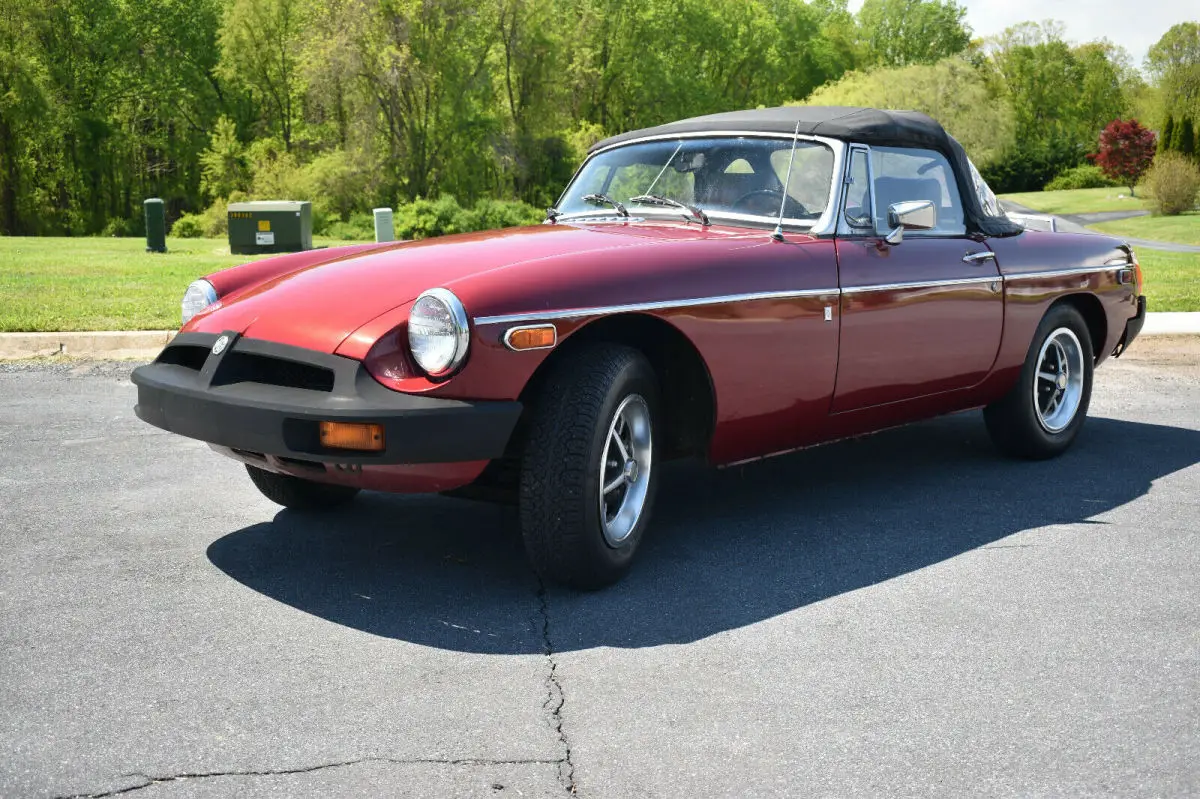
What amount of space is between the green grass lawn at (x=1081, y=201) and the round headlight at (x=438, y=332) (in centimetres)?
4597

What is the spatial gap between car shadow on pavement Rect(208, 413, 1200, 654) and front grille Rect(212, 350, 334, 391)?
2.25 ft

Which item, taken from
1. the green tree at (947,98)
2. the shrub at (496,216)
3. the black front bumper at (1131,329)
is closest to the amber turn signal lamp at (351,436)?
the black front bumper at (1131,329)

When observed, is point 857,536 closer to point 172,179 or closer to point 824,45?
point 172,179

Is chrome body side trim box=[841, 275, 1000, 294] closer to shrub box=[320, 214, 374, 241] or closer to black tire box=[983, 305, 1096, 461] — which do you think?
black tire box=[983, 305, 1096, 461]

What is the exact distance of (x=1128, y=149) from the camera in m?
62.6

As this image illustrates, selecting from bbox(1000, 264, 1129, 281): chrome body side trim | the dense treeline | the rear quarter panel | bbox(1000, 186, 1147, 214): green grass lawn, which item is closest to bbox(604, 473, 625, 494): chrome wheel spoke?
the rear quarter panel

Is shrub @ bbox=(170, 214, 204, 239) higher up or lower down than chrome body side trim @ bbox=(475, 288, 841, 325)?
higher up

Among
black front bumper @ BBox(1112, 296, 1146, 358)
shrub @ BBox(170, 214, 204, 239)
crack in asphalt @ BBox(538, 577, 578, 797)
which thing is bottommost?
crack in asphalt @ BBox(538, 577, 578, 797)

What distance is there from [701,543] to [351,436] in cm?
155

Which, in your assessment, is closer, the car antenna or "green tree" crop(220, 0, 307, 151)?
the car antenna

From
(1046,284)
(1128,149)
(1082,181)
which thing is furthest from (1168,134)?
(1046,284)

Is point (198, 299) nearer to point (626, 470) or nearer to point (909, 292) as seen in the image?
point (626, 470)

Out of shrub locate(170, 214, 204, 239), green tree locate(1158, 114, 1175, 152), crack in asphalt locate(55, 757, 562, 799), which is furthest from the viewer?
green tree locate(1158, 114, 1175, 152)

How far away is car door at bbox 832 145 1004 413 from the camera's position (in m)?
4.82
